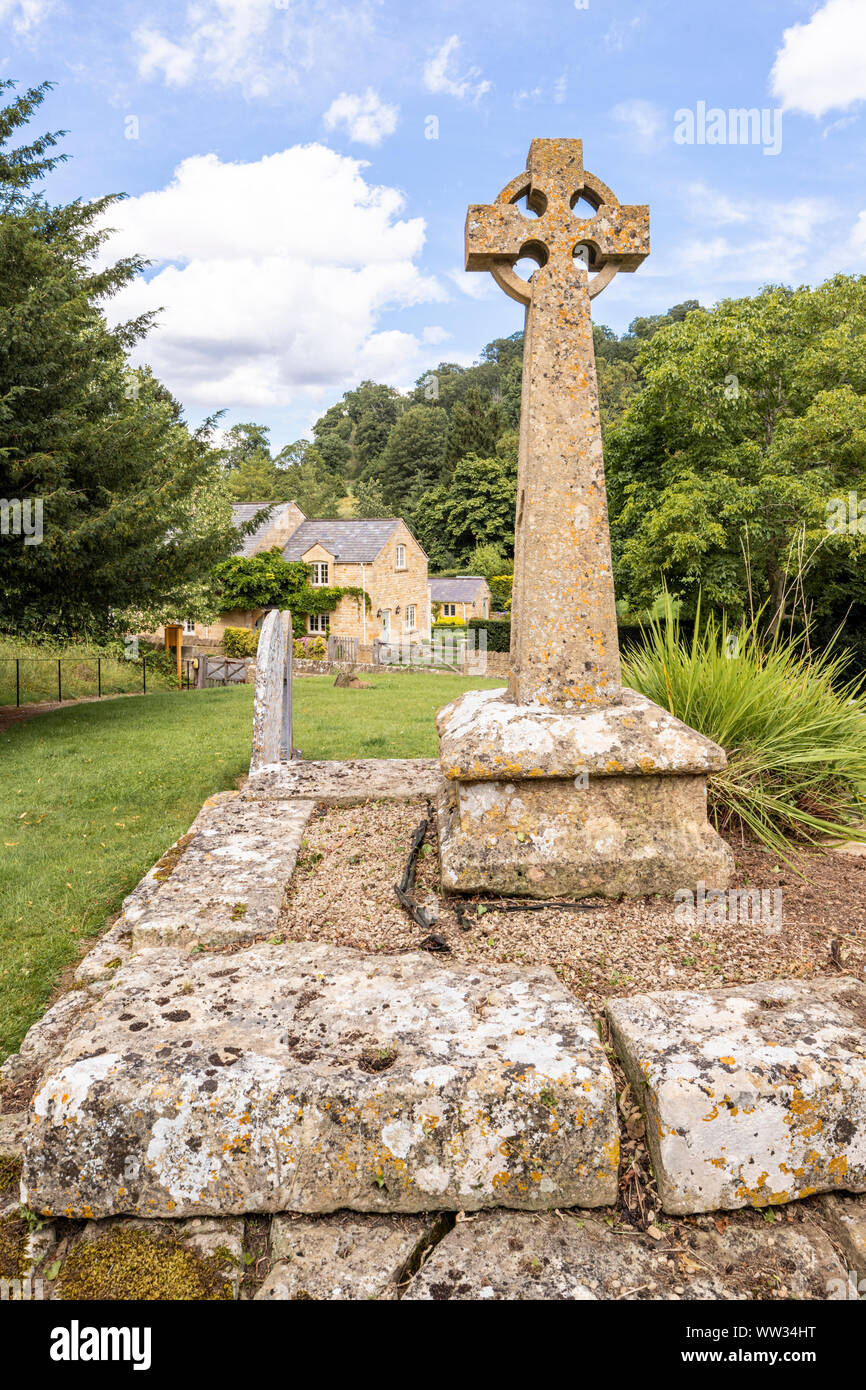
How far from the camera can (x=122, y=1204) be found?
192 cm

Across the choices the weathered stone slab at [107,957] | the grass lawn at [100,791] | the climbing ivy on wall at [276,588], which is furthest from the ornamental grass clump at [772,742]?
the climbing ivy on wall at [276,588]

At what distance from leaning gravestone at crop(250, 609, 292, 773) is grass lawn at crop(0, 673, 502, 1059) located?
3.46ft

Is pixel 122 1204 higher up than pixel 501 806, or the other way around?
pixel 501 806

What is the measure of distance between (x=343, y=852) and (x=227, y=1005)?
1.58 meters

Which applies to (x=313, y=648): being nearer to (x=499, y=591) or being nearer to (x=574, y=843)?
(x=499, y=591)

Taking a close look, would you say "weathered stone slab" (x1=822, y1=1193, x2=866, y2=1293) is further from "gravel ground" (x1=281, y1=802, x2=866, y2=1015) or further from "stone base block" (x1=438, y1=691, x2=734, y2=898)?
"stone base block" (x1=438, y1=691, x2=734, y2=898)

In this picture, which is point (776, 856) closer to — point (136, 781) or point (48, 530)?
point (136, 781)

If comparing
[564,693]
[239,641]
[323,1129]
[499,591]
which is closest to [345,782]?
[564,693]

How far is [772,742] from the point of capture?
4.28 m

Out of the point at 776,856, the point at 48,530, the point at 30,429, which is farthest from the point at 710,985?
the point at 30,429

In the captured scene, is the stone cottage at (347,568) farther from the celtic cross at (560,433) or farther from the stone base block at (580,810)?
the stone base block at (580,810)

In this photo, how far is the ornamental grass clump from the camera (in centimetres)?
409

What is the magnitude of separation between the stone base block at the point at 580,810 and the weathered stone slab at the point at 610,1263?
1.53 meters

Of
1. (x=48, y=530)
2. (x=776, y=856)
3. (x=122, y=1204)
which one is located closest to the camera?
(x=122, y=1204)
